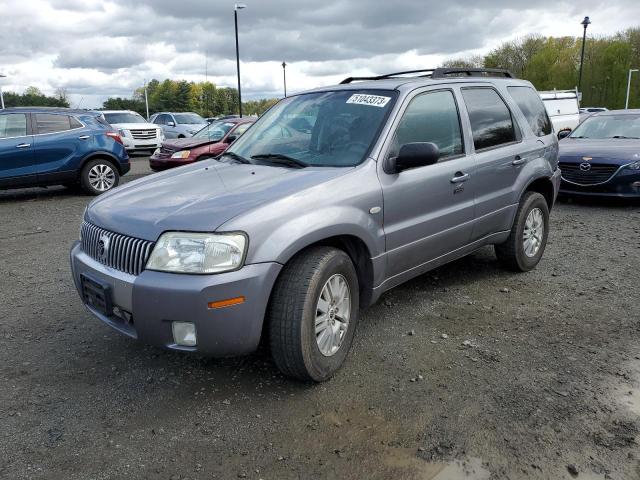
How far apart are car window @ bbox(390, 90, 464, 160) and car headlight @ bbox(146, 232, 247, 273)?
1.44 metres

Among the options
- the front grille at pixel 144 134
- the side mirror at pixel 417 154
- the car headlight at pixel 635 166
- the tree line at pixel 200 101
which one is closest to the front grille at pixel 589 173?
the car headlight at pixel 635 166

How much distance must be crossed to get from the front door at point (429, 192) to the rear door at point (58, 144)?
835cm

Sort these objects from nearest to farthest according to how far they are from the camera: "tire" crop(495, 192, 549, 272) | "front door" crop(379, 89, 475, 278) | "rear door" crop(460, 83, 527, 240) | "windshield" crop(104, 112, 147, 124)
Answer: "front door" crop(379, 89, 475, 278)
"rear door" crop(460, 83, 527, 240)
"tire" crop(495, 192, 549, 272)
"windshield" crop(104, 112, 147, 124)

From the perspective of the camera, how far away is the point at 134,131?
745 inches

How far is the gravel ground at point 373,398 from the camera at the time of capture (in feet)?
→ 8.69

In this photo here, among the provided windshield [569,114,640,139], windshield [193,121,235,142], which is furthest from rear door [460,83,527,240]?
windshield [193,121,235,142]

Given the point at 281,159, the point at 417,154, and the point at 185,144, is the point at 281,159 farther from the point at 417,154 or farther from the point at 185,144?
the point at 185,144

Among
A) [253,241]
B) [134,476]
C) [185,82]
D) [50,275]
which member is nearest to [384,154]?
[253,241]

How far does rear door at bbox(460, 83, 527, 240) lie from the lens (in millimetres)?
4543

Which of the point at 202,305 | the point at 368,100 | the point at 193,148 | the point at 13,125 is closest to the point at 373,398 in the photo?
the point at 202,305

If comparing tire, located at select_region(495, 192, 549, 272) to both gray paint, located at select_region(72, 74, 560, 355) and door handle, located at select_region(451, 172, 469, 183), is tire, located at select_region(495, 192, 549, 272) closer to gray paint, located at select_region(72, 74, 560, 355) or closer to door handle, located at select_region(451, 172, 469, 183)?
gray paint, located at select_region(72, 74, 560, 355)

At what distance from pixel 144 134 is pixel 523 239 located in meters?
16.5

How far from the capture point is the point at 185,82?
8150cm

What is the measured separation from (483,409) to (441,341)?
906mm
